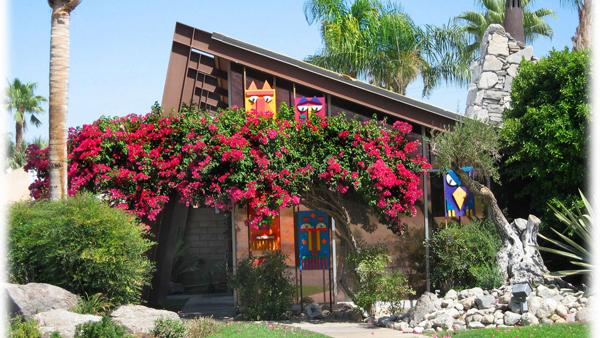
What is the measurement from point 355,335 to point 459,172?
3563 mm

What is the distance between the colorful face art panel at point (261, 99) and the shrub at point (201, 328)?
4608 mm

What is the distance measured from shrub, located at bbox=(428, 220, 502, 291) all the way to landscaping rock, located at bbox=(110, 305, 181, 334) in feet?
17.1

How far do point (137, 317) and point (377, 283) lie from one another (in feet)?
13.2

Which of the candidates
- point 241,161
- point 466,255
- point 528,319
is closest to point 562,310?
point 528,319

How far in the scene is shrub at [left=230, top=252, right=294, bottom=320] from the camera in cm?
1390

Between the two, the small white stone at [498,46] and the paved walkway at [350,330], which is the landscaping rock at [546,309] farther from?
the small white stone at [498,46]

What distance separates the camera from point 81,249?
11.9 metres

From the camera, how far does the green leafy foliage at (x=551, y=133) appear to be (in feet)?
46.4

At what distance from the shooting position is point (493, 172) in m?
13.5

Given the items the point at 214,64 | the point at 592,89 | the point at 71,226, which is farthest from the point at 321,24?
the point at 71,226

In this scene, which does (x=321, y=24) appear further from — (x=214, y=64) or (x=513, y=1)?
(x=214, y=64)

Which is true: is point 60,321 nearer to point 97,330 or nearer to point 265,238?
point 97,330

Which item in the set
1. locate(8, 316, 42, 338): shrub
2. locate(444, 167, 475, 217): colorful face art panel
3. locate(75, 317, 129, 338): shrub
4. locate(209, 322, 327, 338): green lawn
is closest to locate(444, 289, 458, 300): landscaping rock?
locate(444, 167, 475, 217): colorful face art panel

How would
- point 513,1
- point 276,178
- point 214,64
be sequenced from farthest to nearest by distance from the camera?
point 513,1
point 214,64
point 276,178
